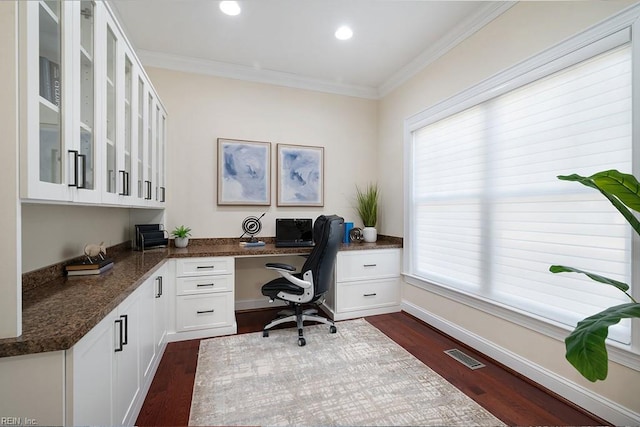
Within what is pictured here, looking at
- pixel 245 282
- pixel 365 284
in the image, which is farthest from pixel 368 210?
pixel 245 282

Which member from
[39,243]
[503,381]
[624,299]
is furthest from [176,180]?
[624,299]

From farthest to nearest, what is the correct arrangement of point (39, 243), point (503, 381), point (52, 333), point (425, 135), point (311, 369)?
point (425, 135), point (311, 369), point (503, 381), point (39, 243), point (52, 333)

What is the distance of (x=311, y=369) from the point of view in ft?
6.84

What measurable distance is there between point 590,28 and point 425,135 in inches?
59.3

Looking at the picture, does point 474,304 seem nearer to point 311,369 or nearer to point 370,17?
point 311,369

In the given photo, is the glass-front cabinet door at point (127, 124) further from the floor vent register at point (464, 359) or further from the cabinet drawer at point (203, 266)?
→ the floor vent register at point (464, 359)

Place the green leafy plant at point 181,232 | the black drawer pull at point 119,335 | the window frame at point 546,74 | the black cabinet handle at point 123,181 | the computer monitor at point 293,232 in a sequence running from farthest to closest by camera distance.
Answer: the computer monitor at point 293,232, the green leafy plant at point 181,232, the black cabinet handle at point 123,181, the window frame at point 546,74, the black drawer pull at point 119,335

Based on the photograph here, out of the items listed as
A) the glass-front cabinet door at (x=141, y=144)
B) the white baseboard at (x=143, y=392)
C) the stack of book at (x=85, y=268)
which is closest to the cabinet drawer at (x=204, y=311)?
the white baseboard at (x=143, y=392)

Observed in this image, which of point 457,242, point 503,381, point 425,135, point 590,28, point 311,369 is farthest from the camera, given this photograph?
point 425,135

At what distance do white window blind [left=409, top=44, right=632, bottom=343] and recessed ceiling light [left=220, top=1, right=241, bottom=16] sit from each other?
84.7 inches

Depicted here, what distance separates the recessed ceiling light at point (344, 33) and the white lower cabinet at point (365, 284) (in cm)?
217

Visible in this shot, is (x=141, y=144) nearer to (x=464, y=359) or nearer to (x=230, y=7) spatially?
(x=230, y=7)

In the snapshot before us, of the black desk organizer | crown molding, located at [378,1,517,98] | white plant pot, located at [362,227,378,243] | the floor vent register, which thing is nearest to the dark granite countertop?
the black desk organizer

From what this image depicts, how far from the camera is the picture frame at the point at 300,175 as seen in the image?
346cm
